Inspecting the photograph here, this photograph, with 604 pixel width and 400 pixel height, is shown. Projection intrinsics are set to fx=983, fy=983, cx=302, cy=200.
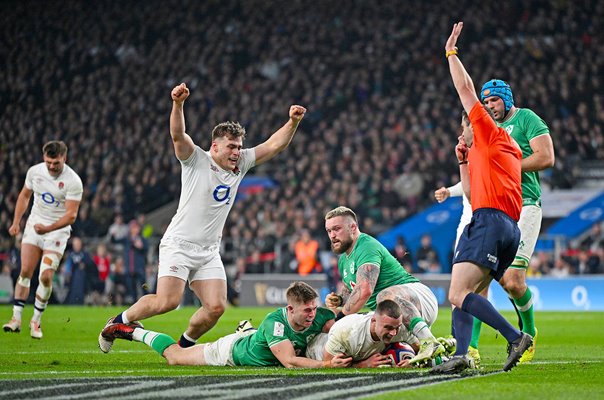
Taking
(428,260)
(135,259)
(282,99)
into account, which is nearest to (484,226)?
(428,260)

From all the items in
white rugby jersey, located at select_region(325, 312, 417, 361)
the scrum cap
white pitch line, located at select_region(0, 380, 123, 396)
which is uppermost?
the scrum cap

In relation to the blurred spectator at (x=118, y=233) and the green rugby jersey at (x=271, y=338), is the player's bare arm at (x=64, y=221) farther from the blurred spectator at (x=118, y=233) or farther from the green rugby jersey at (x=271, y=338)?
the blurred spectator at (x=118, y=233)

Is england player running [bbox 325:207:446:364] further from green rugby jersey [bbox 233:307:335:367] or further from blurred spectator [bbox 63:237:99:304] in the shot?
blurred spectator [bbox 63:237:99:304]

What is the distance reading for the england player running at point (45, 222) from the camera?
43.7ft

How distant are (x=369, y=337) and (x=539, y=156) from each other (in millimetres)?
2376

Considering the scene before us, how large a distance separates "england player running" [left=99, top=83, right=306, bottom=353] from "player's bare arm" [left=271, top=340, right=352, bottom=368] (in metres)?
1.36

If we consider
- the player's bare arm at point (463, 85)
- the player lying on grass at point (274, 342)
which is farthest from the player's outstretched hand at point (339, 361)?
the player's bare arm at point (463, 85)

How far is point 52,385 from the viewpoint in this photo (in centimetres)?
688

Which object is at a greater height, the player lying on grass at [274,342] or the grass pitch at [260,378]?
the player lying on grass at [274,342]

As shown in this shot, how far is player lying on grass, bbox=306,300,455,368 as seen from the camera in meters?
8.12

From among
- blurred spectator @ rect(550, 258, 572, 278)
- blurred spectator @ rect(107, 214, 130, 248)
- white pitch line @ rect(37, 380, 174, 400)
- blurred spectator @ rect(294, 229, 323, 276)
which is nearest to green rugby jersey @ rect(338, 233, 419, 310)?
white pitch line @ rect(37, 380, 174, 400)

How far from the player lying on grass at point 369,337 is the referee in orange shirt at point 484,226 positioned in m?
0.58

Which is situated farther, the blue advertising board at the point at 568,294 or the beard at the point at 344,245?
the blue advertising board at the point at 568,294

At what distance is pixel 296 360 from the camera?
8.46m
